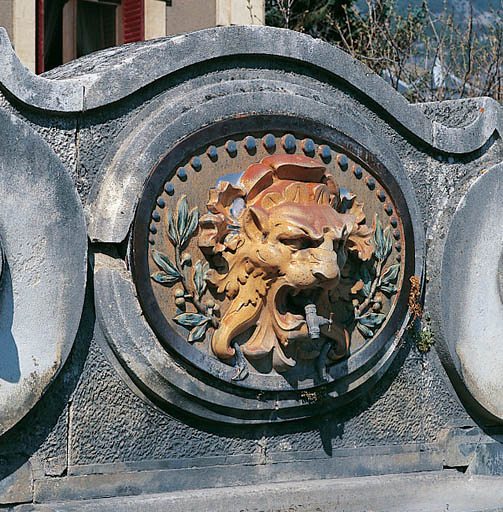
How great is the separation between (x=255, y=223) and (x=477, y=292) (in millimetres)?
1657

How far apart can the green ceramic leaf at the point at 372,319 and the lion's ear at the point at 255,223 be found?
0.84m

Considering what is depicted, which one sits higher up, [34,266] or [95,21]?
[95,21]

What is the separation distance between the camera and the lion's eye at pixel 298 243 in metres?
5.39

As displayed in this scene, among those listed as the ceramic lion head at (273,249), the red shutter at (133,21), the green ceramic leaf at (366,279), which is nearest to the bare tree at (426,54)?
the red shutter at (133,21)

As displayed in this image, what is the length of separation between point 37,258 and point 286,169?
140 cm

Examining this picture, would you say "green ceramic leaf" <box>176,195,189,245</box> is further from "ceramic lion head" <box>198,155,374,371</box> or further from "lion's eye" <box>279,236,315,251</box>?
"lion's eye" <box>279,236,315,251</box>

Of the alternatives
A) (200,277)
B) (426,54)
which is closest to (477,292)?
(200,277)

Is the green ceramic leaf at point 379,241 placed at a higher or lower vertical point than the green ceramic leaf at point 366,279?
higher

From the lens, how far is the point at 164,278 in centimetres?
531

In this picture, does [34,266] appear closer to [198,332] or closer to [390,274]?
[198,332]

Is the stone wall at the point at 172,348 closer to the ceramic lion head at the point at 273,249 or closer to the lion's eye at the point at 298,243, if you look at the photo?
the ceramic lion head at the point at 273,249

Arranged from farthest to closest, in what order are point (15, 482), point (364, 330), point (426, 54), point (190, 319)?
point (426, 54), point (364, 330), point (190, 319), point (15, 482)

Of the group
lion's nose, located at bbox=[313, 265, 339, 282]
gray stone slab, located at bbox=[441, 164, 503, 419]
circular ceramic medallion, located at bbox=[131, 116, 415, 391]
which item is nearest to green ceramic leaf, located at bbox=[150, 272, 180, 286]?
circular ceramic medallion, located at bbox=[131, 116, 415, 391]

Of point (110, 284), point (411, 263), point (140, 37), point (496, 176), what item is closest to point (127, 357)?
point (110, 284)
